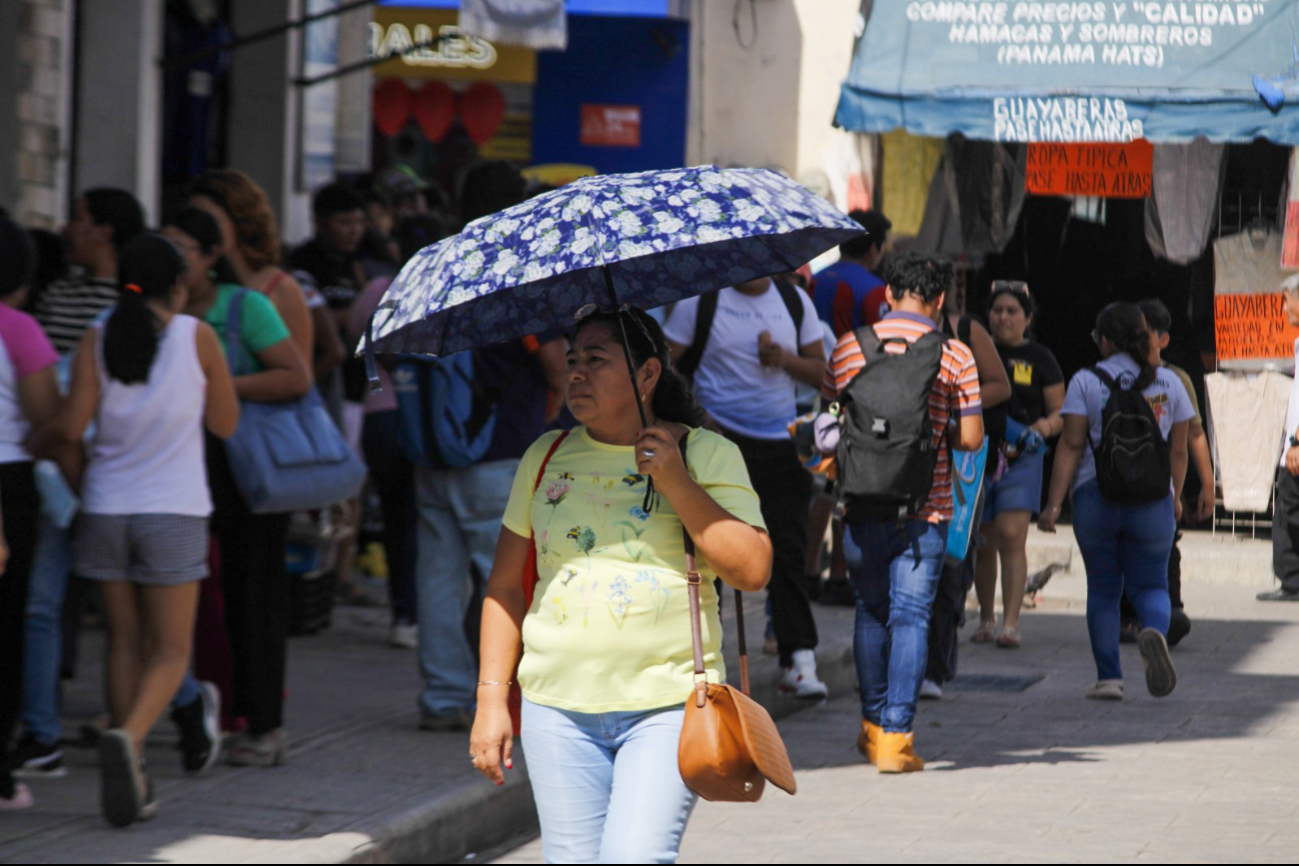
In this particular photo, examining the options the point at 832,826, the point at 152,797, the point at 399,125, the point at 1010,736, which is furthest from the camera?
the point at 399,125

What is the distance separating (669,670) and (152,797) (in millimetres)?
2496

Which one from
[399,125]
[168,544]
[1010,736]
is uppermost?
[399,125]

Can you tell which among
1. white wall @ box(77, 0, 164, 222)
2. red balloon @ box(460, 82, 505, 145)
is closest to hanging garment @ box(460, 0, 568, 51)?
white wall @ box(77, 0, 164, 222)

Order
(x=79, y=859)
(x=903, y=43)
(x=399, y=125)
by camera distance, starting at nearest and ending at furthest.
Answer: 1. (x=79, y=859)
2. (x=903, y=43)
3. (x=399, y=125)

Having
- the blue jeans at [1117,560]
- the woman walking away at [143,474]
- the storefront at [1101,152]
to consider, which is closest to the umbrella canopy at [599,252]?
the woman walking away at [143,474]

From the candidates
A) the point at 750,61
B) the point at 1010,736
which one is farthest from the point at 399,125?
the point at 1010,736

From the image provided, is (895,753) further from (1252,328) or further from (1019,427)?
(1252,328)

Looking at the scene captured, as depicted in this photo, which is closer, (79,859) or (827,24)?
(79,859)

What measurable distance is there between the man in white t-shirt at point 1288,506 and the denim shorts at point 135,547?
4555 millimetres

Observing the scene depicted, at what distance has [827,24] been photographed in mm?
13836

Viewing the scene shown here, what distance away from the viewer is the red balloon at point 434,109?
16562mm

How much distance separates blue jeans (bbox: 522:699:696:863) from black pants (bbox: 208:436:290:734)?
256 cm

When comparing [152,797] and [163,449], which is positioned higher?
[163,449]

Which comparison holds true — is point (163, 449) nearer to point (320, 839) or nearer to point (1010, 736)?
point (320, 839)
